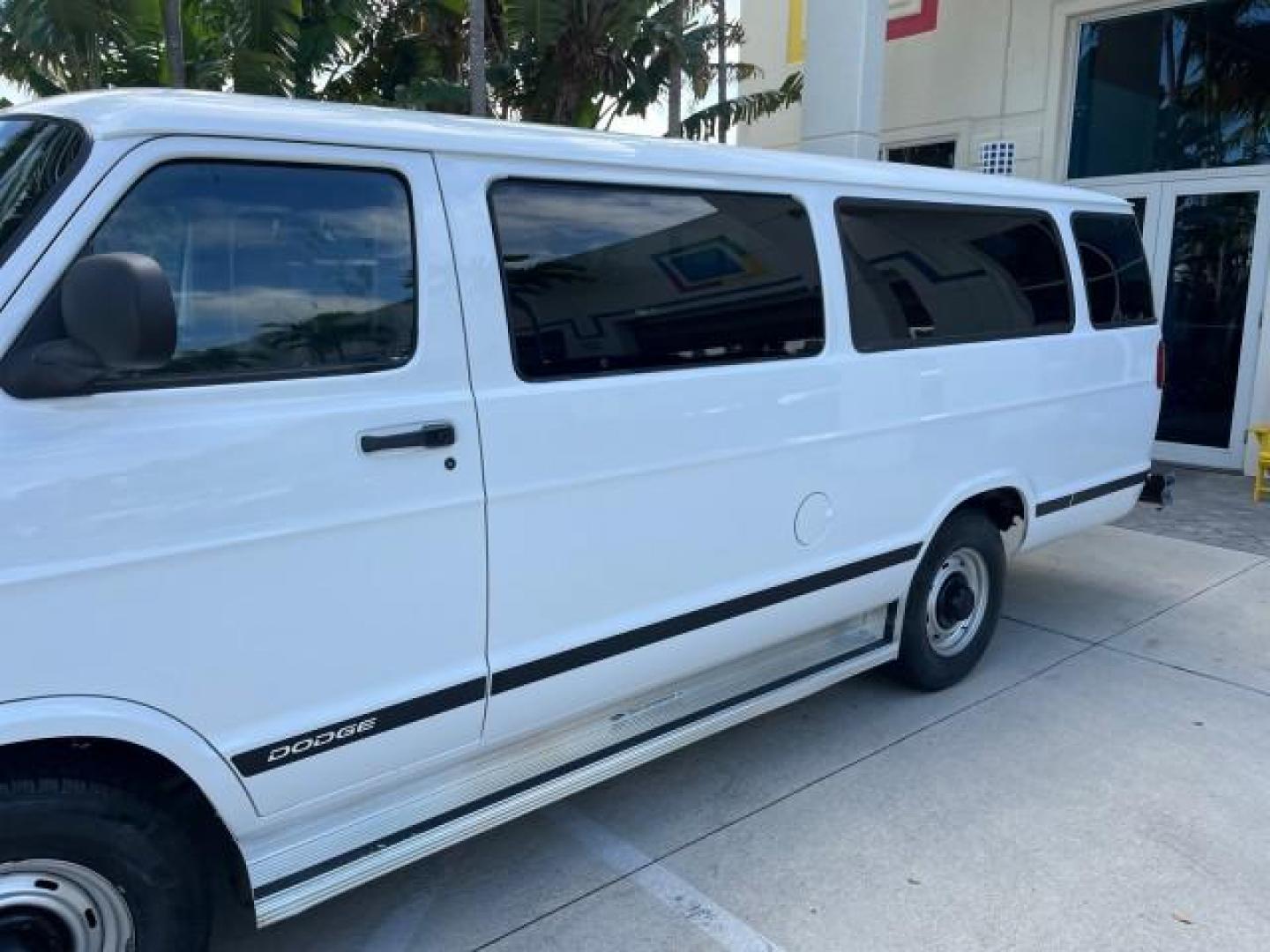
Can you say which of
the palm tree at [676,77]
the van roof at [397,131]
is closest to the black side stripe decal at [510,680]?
the van roof at [397,131]

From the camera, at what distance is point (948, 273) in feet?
13.2

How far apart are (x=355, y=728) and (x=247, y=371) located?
0.89 metres

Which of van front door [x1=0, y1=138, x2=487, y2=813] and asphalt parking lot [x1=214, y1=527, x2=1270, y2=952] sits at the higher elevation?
van front door [x1=0, y1=138, x2=487, y2=813]

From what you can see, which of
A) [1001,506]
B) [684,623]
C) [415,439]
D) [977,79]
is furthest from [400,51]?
[415,439]

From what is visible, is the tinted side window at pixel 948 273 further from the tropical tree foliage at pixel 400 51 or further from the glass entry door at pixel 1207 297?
the tropical tree foliage at pixel 400 51

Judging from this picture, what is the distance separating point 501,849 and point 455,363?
5.48 feet

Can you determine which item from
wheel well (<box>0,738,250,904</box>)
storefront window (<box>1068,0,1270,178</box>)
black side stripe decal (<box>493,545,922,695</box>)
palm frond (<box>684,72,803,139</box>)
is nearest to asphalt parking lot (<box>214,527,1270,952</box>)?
wheel well (<box>0,738,250,904</box>)

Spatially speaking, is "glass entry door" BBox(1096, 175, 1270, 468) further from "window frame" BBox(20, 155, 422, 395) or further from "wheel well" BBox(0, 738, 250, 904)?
"wheel well" BBox(0, 738, 250, 904)

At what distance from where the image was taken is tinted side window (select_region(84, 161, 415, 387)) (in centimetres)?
210

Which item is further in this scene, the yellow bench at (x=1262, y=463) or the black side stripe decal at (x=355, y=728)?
A: the yellow bench at (x=1262, y=463)

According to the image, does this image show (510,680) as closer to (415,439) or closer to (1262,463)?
(415,439)

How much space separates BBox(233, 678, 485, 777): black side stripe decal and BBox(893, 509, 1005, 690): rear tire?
85.8 inches

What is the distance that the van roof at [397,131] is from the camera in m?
2.10

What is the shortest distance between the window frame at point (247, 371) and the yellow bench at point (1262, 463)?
755cm
